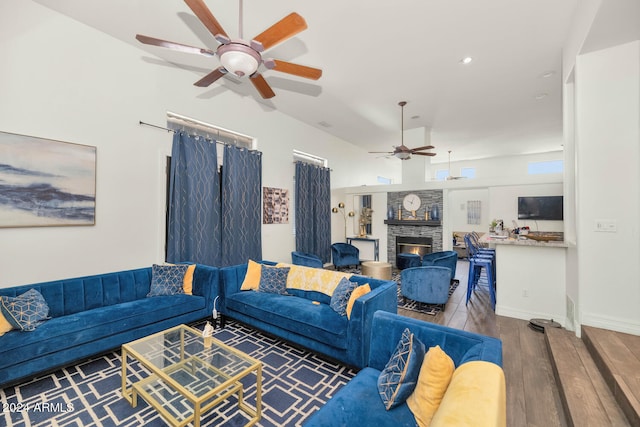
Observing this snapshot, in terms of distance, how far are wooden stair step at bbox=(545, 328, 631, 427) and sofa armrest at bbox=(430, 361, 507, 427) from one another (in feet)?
3.77

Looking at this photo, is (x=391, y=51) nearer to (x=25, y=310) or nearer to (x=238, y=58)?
(x=238, y=58)

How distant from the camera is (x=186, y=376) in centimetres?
201

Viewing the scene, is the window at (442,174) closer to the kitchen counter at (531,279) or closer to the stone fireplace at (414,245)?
the stone fireplace at (414,245)

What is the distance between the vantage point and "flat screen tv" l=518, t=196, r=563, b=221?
5570 mm

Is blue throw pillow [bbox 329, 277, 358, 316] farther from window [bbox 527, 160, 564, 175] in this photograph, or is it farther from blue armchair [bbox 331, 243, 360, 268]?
window [bbox 527, 160, 564, 175]

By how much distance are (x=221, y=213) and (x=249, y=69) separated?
2789 mm

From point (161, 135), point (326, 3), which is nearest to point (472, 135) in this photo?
point (326, 3)

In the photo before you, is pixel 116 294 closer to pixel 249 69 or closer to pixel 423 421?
pixel 249 69

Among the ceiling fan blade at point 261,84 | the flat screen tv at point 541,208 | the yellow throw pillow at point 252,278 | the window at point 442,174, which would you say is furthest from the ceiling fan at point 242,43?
the window at point 442,174

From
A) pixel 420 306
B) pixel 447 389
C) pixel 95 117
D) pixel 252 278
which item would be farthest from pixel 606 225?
pixel 95 117

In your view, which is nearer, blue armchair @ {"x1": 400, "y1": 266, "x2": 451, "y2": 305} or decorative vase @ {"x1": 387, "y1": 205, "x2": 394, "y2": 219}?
blue armchair @ {"x1": 400, "y1": 266, "x2": 451, "y2": 305}

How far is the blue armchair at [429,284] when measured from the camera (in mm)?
3990

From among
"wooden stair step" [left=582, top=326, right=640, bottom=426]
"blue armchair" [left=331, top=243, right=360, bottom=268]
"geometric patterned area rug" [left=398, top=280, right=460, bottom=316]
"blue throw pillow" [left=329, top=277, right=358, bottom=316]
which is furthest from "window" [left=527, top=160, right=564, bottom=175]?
"blue throw pillow" [left=329, top=277, right=358, bottom=316]

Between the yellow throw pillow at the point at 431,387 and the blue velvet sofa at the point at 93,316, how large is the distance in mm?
2775
